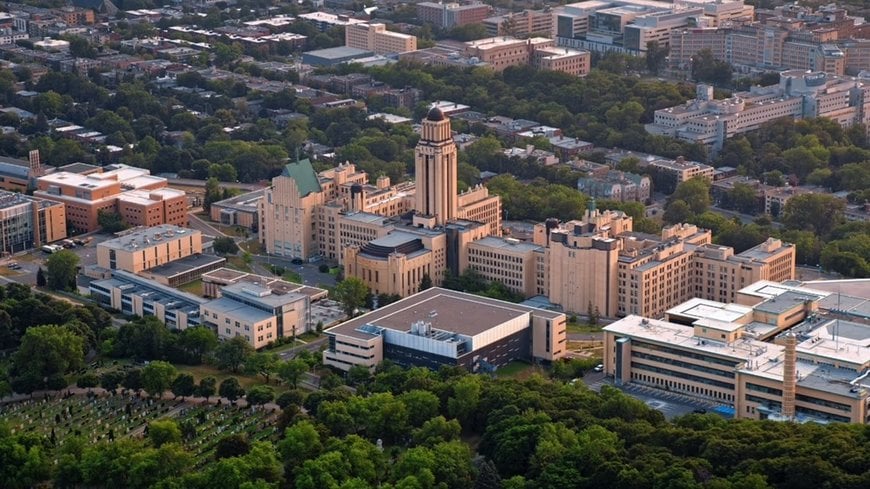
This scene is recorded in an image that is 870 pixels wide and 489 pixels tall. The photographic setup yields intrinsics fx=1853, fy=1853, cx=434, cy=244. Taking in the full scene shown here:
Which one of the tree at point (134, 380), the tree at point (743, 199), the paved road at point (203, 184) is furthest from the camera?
the paved road at point (203, 184)

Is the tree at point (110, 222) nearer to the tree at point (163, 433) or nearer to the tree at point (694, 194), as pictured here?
the tree at point (163, 433)

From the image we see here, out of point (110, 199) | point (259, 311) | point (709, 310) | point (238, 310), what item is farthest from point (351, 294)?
point (110, 199)

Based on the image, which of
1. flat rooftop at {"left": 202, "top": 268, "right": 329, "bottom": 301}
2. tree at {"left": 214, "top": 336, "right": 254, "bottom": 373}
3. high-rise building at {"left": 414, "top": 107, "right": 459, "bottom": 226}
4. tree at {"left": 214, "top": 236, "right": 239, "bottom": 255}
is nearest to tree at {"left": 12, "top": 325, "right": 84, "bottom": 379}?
tree at {"left": 214, "top": 336, "right": 254, "bottom": 373}

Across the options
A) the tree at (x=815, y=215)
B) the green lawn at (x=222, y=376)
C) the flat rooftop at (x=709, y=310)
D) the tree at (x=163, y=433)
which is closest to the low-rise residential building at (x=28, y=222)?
the green lawn at (x=222, y=376)

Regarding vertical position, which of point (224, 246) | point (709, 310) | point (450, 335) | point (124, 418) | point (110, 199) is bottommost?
point (124, 418)

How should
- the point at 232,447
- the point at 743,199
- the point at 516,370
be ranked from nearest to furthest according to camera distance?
1. the point at 232,447
2. the point at 516,370
3. the point at 743,199

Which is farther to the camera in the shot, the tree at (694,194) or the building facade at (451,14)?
the building facade at (451,14)

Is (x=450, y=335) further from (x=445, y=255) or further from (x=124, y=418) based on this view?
(x=124, y=418)
